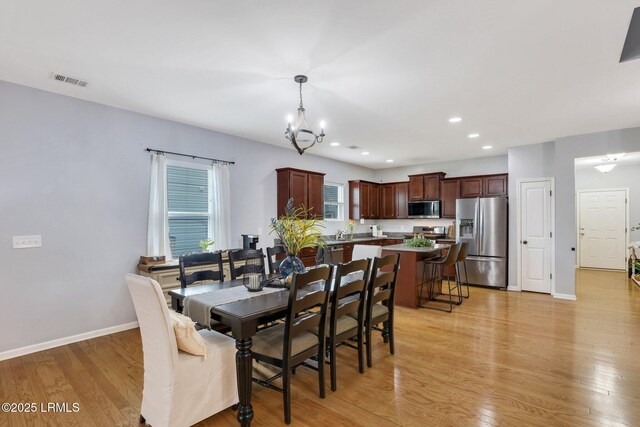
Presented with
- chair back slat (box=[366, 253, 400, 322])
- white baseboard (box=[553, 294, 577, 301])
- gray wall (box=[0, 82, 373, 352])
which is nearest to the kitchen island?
chair back slat (box=[366, 253, 400, 322])

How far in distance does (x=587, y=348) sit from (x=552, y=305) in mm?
1833

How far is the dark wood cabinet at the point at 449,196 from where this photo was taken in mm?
7148

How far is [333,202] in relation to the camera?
295 inches

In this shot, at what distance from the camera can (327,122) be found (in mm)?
4527

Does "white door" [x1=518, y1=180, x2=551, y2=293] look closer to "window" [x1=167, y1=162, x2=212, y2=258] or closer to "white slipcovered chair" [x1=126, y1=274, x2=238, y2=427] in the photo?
"window" [x1=167, y1=162, x2=212, y2=258]

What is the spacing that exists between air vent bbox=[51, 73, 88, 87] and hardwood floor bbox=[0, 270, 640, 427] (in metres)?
2.76

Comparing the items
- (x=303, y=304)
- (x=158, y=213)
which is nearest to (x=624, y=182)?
(x=303, y=304)

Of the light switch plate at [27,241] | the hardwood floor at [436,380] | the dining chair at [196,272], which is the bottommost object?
the hardwood floor at [436,380]

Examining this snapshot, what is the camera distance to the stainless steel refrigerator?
608 cm

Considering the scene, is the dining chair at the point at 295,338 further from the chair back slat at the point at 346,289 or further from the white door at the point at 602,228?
the white door at the point at 602,228

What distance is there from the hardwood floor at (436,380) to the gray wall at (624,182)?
Answer: 17.1 ft

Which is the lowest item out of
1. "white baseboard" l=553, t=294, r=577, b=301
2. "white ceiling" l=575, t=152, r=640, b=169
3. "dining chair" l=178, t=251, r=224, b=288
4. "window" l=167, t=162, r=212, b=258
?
"white baseboard" l=553, t=294, r=577, b=301

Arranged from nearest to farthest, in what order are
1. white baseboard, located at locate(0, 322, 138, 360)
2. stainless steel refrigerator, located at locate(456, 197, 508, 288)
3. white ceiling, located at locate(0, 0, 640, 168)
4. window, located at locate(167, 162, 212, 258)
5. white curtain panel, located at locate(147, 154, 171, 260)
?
white ceiling, located at locate(0, 0, 640, 168), white baseboard, located at locate(0, 322, 138, 360), white curtain panel, located at locate(147, 154, 171, 260), window, located at locate(167, 162, 212, 258), stainless steel refrigerator, located at locate(456, 197, 508, 288)

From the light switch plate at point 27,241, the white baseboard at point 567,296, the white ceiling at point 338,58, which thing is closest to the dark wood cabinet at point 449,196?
the white baseboard at point 567,296
